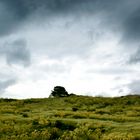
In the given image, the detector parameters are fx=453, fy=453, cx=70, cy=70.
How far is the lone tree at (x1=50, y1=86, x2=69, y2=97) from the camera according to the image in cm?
8975

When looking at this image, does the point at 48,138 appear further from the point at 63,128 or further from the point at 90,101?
the point at 90,101

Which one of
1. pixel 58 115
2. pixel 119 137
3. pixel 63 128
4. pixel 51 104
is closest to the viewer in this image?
pixel 119 137

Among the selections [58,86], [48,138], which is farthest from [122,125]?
[58,86]

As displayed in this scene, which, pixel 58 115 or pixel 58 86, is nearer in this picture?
pixel 58 115

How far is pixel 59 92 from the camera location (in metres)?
91.0

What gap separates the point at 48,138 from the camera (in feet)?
122

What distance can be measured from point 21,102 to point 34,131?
38288 millimetres

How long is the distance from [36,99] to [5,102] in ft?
17.7

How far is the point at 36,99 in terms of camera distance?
7875cm

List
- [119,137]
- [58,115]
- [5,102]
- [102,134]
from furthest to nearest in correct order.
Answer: [5,102] → [58,115] → [102,134] → [119,137]

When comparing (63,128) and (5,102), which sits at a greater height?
(5,102)

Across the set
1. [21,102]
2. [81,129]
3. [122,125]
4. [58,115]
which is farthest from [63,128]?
[21,102]

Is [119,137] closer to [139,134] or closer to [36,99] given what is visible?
[139,134]

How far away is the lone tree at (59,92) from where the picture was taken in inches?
3533
